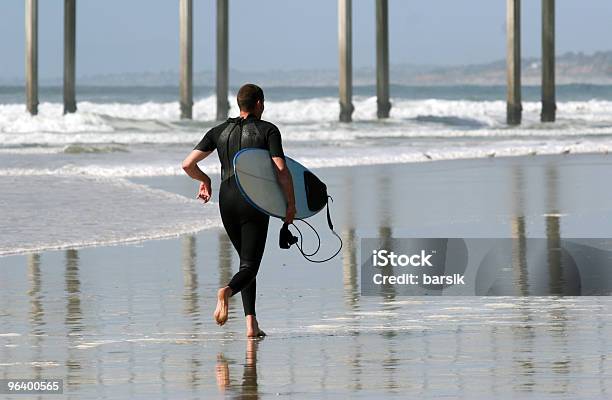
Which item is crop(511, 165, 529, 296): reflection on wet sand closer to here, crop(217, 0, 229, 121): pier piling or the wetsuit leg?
the wetsuit leg

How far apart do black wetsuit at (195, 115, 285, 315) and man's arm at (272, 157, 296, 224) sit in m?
0.06

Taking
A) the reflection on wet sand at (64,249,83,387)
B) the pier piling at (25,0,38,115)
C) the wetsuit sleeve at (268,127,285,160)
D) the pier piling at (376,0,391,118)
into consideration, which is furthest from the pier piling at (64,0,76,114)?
the wetsuit sleeve at (268,127,285,160)

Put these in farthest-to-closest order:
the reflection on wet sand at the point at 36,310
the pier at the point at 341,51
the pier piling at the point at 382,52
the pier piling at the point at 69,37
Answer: the pier piling at the point at 382,52 → the pier piling at the point at 69,37 → the pier at the point at 341,51 → the reflection on wet sand at the point at 36,310

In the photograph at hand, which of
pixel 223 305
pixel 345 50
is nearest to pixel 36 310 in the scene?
pixel 223 305

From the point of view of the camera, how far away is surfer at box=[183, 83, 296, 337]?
6965 millimetres

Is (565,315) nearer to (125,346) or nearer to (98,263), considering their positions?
(125,346)

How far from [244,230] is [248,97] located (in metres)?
0.60

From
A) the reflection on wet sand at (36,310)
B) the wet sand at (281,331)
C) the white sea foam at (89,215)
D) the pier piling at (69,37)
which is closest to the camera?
the wet sand at (281,331)

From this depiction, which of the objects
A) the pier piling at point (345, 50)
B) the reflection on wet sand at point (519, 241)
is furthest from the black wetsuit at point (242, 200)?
the pier piling at point (345, 50)

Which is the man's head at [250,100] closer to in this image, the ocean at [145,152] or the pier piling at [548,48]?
the ocean at [145,152]

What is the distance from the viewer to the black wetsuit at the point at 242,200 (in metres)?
6.99

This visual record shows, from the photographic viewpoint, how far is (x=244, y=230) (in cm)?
709

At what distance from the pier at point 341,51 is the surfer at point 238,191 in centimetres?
2714

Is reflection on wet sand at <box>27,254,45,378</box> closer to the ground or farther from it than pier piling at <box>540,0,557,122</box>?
closer to the ground
